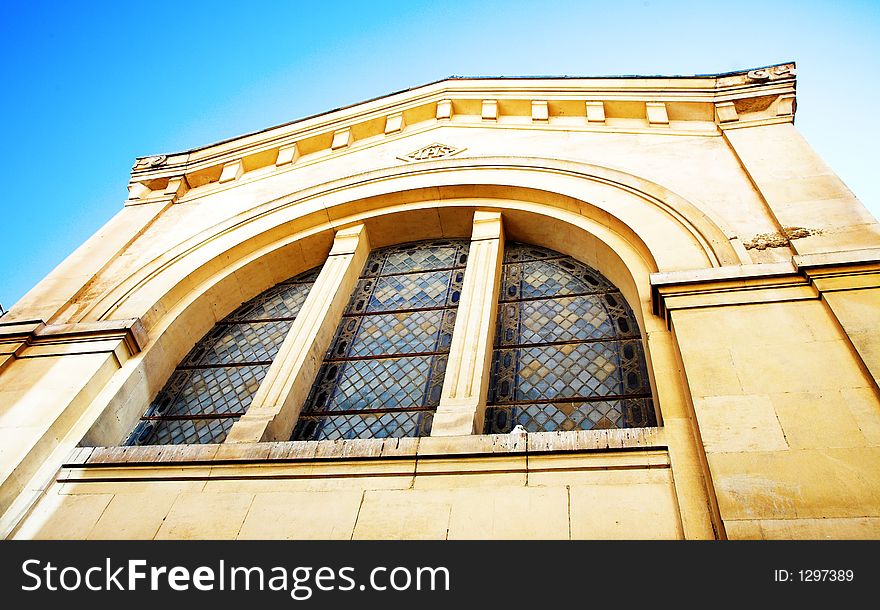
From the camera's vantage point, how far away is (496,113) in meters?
9.20

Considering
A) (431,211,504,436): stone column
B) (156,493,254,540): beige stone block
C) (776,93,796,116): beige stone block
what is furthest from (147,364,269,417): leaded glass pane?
(776,93,796,116): beige stone block

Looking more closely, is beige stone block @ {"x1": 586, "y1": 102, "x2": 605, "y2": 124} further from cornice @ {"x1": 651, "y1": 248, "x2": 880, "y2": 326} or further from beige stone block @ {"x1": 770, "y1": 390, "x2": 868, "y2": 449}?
beige stone block @ {"x1": 770, "y1": 390, "x2": 868, "y2": 449}

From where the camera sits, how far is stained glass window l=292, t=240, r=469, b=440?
18.8 feet

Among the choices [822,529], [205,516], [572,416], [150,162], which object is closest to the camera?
[822,529]

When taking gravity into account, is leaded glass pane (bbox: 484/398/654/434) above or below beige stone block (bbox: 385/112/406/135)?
below

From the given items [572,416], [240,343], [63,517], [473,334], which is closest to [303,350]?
[240,343]

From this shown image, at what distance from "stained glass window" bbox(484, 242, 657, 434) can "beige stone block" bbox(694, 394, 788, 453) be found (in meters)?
1.01

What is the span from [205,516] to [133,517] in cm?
59

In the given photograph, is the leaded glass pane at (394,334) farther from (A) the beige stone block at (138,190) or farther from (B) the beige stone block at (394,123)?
(A) the beige stone block at (138,190)

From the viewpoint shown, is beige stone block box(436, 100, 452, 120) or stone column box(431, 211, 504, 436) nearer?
stone column box(431, 211, 504, 436)

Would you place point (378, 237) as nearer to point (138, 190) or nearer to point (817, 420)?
point (138, 190)

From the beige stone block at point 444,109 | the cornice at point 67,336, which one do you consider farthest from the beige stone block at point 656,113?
the cornice at point 67,336

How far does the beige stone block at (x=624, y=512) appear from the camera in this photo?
3.71 metres

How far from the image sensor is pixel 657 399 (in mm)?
4777
